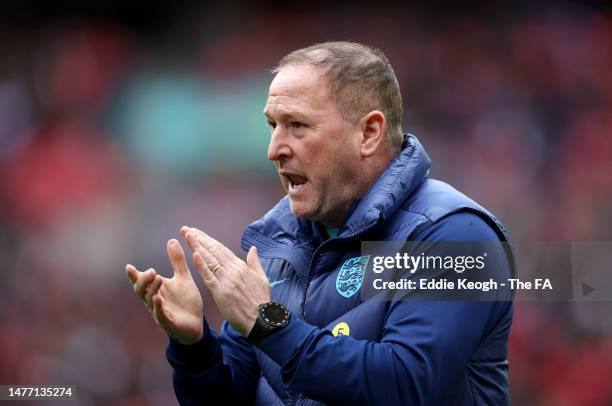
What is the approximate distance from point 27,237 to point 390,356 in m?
4.26

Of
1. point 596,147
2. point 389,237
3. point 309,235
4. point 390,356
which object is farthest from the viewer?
point 596,147

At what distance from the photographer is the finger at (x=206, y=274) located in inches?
83.7

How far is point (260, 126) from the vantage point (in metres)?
5.75

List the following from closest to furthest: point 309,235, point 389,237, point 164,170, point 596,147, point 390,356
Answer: point 390,356 → point 389,237 → point 309,235 → point 596,147 → point 164,170

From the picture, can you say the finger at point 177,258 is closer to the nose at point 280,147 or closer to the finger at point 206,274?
the finger at point 206,274

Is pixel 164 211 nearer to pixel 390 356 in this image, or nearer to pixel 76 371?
pixel 76 371

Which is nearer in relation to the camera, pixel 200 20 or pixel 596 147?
pixel 596 147

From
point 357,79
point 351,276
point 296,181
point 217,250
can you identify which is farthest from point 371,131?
point 217,250

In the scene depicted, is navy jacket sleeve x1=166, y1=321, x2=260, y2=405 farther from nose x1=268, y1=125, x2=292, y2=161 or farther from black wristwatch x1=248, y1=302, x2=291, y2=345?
nose x1=268, y1=125, x2=292, y2=161

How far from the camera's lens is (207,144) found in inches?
227

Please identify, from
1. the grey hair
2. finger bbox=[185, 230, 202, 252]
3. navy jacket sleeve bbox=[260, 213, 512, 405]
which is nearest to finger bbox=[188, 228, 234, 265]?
finger bbox=[185, 230, 202, 252]

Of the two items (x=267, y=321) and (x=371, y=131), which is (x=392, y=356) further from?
(x=371, y=131)

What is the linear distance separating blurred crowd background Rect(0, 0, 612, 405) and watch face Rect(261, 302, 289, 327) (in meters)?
3.32

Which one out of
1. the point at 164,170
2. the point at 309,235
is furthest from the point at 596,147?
the point at 309,235
